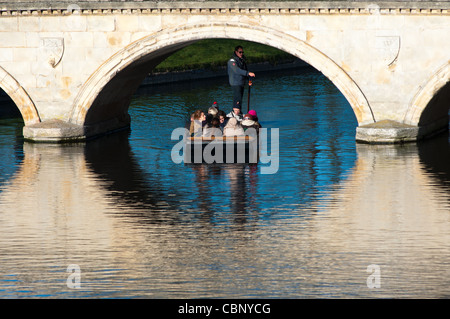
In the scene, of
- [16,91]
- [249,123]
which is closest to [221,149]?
[249,123]

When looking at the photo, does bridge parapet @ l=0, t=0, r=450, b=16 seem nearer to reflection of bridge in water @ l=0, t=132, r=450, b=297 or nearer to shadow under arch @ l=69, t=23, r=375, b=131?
shadow under arch @ l=69, t=23, r=375, b=131

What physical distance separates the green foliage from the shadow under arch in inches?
626

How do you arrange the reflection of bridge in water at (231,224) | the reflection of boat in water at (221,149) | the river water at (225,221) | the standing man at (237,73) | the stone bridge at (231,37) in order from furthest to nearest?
the standing man at (237,73) < the stone bridge at (231,37) < the reflection of boat in water at (221,149) < the reflection of bridge in water at (231,224) < the river water at (225,221)

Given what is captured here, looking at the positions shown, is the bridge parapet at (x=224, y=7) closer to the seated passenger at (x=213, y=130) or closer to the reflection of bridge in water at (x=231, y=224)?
the seated passenger at (x=213, y=130)

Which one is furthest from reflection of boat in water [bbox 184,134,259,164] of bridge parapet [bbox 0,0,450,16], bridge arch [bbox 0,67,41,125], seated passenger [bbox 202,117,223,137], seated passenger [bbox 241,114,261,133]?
bridge arch [bbox 0,67,41,125]

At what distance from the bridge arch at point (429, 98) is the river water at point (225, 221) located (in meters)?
0.79

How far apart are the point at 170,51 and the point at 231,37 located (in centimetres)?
287

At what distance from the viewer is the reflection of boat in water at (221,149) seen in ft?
75.9

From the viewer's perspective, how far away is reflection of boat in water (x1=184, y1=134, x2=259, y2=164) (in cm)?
2312

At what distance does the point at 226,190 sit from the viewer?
64.8 ft

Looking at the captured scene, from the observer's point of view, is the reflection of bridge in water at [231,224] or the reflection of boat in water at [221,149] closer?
the reflection of bridge in water at [231,224]

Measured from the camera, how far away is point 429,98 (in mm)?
24250

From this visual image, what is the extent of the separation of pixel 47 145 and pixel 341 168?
842cm

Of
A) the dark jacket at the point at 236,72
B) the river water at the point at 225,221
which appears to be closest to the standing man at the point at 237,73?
the dark jacket at the point at 236,72
